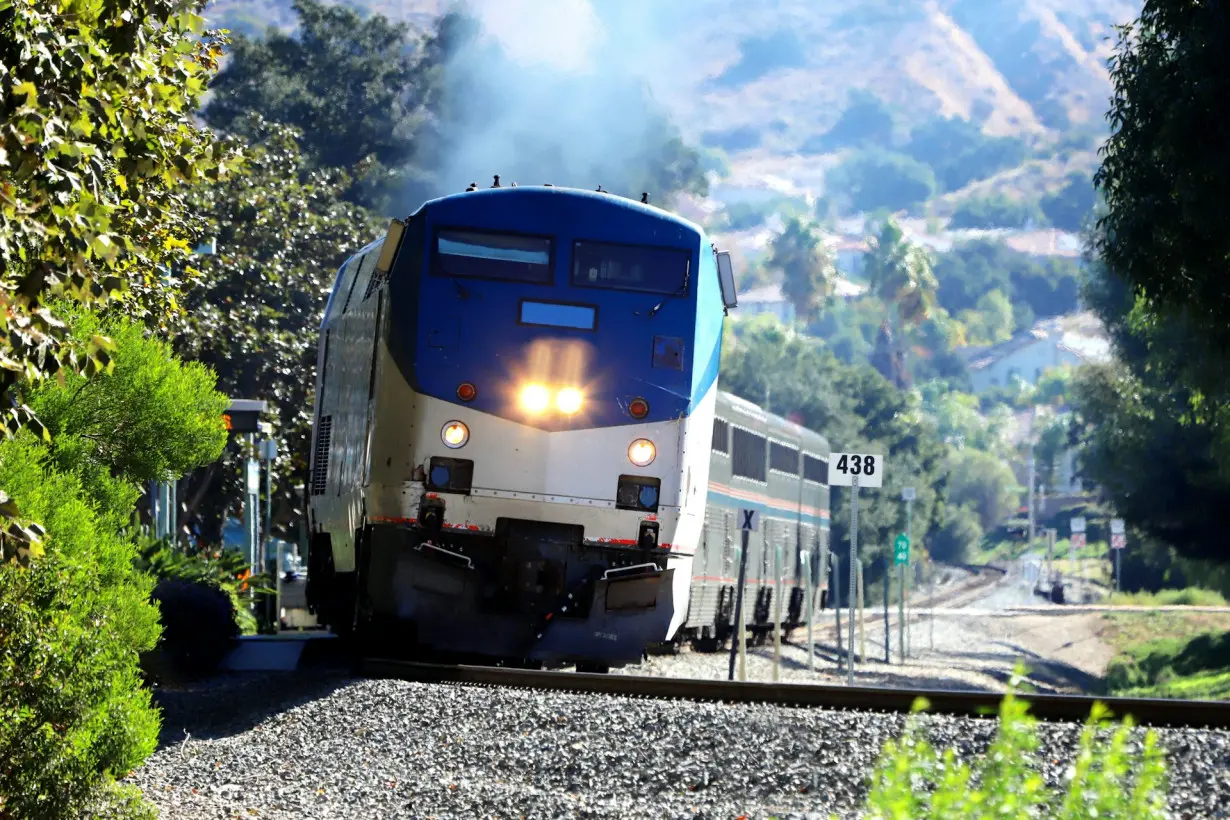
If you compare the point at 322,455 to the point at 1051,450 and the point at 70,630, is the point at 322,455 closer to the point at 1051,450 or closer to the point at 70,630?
the point at 70,630

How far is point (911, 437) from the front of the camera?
315ft

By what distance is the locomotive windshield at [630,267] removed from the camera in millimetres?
14508

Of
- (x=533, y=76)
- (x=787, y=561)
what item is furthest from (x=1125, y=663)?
(x=533, y=76)

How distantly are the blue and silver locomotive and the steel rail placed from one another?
1.26ft

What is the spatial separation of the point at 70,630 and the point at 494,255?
6.41 metres

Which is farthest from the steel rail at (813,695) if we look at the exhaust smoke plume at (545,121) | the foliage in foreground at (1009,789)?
the exhaust smoke plume at (545,121)

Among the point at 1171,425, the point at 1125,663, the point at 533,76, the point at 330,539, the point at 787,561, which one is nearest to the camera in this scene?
the point at 330,539

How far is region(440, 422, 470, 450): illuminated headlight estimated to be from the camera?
1395 centimetres

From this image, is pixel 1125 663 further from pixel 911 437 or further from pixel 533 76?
pixel 911 437

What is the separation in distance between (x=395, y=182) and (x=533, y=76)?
11185 mm

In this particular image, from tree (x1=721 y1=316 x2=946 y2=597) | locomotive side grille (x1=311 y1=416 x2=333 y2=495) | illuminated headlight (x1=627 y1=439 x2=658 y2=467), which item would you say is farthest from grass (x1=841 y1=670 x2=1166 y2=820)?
tree (x1=721 y1=316 x2=946 y2=597)

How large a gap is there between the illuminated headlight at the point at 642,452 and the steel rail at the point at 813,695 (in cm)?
167

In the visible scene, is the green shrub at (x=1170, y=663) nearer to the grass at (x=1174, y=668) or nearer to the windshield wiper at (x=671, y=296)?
the grass at (x=1174, y=668)

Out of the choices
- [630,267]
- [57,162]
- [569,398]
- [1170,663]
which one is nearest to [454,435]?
[569,398]
